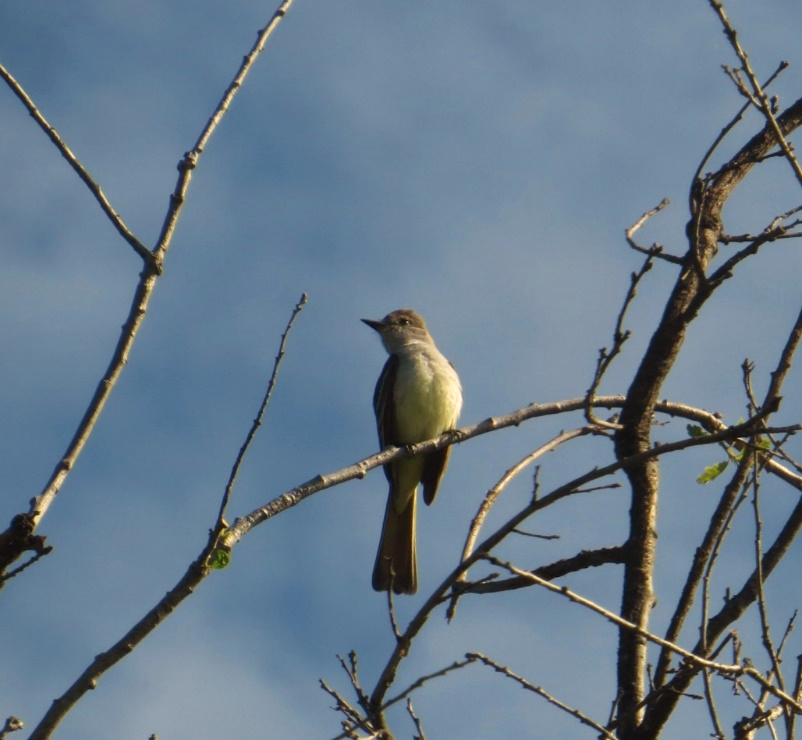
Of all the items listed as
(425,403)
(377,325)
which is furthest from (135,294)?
(377,325)

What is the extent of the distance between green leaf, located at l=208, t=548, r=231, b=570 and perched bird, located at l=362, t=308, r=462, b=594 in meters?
6.27

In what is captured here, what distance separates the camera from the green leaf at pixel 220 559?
387 centimetres

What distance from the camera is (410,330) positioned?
12156 mm

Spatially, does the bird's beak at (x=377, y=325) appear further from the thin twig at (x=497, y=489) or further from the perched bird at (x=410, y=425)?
the thin twig at (x=497, y=489)

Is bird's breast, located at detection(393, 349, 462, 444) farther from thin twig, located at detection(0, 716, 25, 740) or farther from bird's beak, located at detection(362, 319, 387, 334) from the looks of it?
thin twig, located at detection(0, 716, 25, 740)

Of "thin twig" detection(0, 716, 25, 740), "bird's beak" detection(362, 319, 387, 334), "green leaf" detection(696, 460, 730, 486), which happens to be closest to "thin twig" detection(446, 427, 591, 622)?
"green leaf" detection(696, 460, 730, 486)

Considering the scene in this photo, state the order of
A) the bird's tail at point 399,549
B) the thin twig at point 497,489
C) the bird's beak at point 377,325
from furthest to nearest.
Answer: the bird's beak at point 377,325
the bird's tail at point 399,549
the thin twig at point 497,489

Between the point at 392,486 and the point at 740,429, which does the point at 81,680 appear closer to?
the point at 740,429

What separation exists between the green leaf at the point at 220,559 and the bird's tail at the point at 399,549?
5.95 meters

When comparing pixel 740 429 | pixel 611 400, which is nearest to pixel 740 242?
pixel 611 400

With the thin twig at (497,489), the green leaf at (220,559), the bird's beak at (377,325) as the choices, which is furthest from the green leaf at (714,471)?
the bird's beak at (377,325)

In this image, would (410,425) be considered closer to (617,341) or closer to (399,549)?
(399,549)

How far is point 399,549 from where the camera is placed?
34.3 ft

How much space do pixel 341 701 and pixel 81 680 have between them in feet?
6.89
